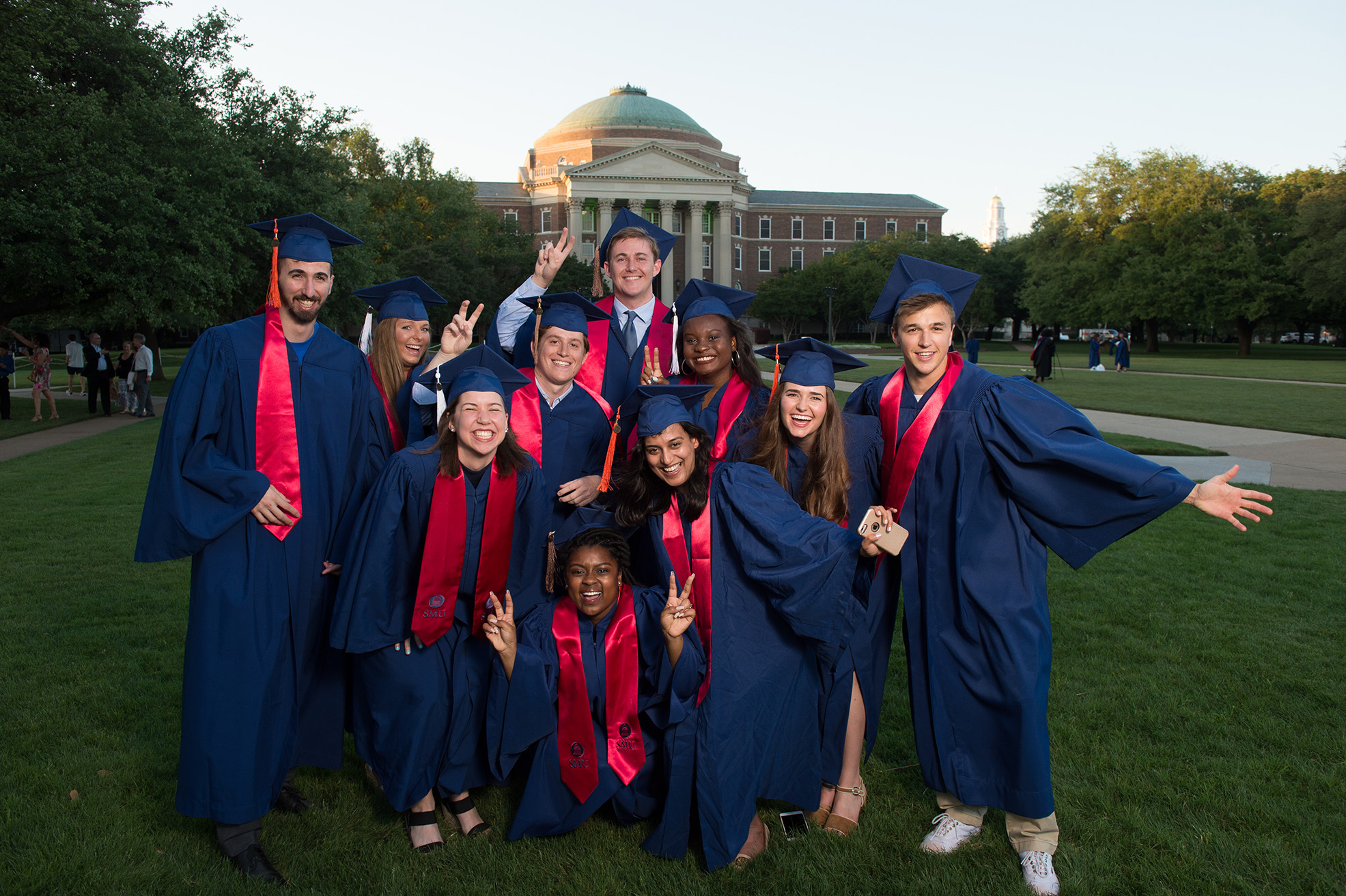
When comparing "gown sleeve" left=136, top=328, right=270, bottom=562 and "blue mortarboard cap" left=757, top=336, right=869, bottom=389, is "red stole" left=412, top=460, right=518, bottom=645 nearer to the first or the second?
"gown sleeve" left=136, top=328, right=270, bottom=562

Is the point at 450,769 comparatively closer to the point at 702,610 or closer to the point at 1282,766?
the point at 702,610

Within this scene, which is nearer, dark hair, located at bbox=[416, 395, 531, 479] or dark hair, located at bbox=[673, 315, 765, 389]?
dark hair, located at bbox=[416, 395, 531, 479]

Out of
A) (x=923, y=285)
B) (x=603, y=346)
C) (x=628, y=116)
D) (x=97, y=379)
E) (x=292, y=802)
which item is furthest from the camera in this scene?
(x=628, y=116)

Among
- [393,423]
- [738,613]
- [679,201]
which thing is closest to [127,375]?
[393,423]

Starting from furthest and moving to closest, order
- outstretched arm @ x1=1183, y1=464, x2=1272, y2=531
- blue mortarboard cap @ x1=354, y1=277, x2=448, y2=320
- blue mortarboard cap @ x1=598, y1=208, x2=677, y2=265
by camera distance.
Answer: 1. blue mortarboard cap @ x1=598, y1=208, x2=677, y2=265
2. blue mortarboard cap @ x1=354, y1=277, x2=448, y2=320
3. outstretched arm @ x1=1183, y1=464, x2=1272, y2=531

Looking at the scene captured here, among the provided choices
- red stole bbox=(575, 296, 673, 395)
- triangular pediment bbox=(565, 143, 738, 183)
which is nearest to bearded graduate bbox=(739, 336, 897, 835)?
red stole bbox=(575, 296, 673, 395)

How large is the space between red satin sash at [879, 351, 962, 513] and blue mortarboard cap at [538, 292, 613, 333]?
1.40 meters

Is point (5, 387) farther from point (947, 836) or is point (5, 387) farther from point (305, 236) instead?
point (947, 836)

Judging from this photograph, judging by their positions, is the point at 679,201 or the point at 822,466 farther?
the point at 679,201

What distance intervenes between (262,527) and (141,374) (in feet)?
60.7

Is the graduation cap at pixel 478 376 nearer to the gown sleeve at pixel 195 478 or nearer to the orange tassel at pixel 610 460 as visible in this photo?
the orange tassel at pixel 610 460

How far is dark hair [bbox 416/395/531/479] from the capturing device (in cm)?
→ 324

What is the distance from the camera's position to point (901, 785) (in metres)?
3.91

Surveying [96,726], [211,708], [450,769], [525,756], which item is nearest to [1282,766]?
[525,756]
